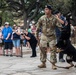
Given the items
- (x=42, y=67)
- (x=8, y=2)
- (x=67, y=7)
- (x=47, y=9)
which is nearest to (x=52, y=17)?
(x=47, y=9)

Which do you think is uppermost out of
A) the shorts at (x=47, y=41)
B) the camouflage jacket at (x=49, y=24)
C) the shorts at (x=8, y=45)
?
the camouflage jacket at (x=49, y=24)

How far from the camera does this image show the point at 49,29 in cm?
1056

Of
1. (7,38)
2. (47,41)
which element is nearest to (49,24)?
(47,41)

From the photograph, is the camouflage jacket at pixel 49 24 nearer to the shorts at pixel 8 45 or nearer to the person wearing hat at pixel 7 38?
the person wearing hat at pixel 7 38

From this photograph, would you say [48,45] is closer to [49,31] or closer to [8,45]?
[49,31]

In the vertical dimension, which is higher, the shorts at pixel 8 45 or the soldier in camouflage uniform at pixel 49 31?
the soldier in camouflage uniform at pixel 49 31

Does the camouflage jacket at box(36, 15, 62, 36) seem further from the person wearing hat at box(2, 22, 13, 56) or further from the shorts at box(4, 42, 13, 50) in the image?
the shorts at box(4, 42, 13, 50)

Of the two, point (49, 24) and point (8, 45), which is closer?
point (49, 24)

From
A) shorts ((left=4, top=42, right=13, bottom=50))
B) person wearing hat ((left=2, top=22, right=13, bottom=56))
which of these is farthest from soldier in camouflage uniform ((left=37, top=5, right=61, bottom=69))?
shorts ((left=4, top=42, right=13, bottom=50))

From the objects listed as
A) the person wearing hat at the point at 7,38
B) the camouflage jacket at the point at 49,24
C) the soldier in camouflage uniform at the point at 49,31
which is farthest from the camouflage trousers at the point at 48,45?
the person wearing hat at the point at 7,38

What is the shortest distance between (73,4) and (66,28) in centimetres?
3126

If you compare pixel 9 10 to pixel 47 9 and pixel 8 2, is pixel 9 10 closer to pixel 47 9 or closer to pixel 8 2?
pixel 8 2

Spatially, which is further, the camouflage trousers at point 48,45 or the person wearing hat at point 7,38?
the person wearing hat at point 7,38

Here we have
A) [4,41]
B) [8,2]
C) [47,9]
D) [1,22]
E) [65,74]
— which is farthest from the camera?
[8,2]
